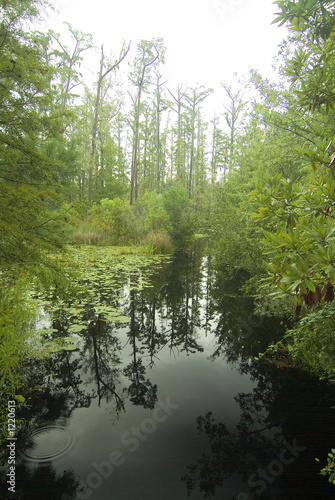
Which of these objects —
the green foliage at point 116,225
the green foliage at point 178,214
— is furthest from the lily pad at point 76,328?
the green foliage at point 178,214

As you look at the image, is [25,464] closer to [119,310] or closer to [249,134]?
[119,310]

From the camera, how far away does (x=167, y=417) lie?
Answer: 93.7 inches

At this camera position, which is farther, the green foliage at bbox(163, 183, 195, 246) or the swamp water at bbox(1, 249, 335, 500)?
the green foliage at bbox(163, 183, 195, 246)

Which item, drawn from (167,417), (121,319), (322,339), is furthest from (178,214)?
(167,417)

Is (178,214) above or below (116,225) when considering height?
above

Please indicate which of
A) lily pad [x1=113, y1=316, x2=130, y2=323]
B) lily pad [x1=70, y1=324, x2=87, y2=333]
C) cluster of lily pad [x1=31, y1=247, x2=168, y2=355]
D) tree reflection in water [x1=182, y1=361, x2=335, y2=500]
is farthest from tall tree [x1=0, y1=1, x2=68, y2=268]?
tree reflection in water [x1=182, y1=361, x2=335, y2=500]

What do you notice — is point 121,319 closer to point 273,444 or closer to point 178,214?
point 273,444

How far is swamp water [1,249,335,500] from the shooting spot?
175 centimetres

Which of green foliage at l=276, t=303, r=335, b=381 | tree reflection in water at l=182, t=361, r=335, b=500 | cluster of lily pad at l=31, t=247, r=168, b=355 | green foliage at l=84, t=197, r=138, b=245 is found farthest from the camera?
green foliage at l=84, t=197, r=138, b=245

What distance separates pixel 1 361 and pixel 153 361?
74.5 inches

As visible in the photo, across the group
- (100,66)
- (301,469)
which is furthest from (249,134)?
(301,469)

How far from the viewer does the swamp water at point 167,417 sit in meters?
1.75

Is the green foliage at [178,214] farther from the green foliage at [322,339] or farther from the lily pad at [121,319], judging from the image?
the green foliage at [322,339]

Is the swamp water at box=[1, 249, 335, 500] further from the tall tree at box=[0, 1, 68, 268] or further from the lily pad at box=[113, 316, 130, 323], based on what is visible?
the tall tree at box=[0, 1, 68, 268]
